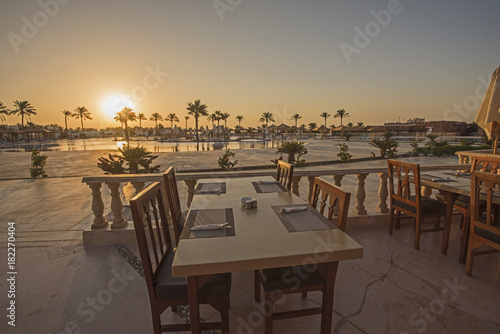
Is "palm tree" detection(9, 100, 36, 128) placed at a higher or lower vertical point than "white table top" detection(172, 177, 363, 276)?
higher

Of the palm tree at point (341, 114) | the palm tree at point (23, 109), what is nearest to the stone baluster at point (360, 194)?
the palm tree at point (23, 109)

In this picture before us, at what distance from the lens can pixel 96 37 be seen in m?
3.91

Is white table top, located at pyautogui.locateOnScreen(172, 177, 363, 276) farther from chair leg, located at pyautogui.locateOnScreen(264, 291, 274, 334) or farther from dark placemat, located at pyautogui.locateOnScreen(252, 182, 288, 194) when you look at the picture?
dark placemat, located at pyautogui.locateOnScreen(252, 182, 288, 194)

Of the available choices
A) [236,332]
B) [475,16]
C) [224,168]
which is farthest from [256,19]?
[236,332]

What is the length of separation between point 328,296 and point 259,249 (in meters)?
0.58

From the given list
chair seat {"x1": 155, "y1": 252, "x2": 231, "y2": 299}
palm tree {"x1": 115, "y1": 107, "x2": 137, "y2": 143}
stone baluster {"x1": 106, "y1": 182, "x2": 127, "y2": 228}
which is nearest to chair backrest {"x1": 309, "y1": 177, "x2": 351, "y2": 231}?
chair seat {"x1": 155, "y1": 252, "x2": 231, "y2": 299}

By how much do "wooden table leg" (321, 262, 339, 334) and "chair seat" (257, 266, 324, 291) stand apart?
0.22 ft

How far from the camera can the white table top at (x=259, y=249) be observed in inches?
37.4

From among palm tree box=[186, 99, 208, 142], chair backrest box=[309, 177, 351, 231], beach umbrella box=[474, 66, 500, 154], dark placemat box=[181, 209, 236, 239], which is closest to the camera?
dark placemat box=[181, 209, 236, 239]

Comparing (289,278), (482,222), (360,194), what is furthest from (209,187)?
(482,222)

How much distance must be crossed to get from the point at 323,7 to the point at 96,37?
4316mm

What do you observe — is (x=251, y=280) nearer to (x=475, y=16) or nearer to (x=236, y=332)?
(x=236, y=332)

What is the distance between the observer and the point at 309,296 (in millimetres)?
1812

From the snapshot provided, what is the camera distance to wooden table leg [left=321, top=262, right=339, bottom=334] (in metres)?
1.24
